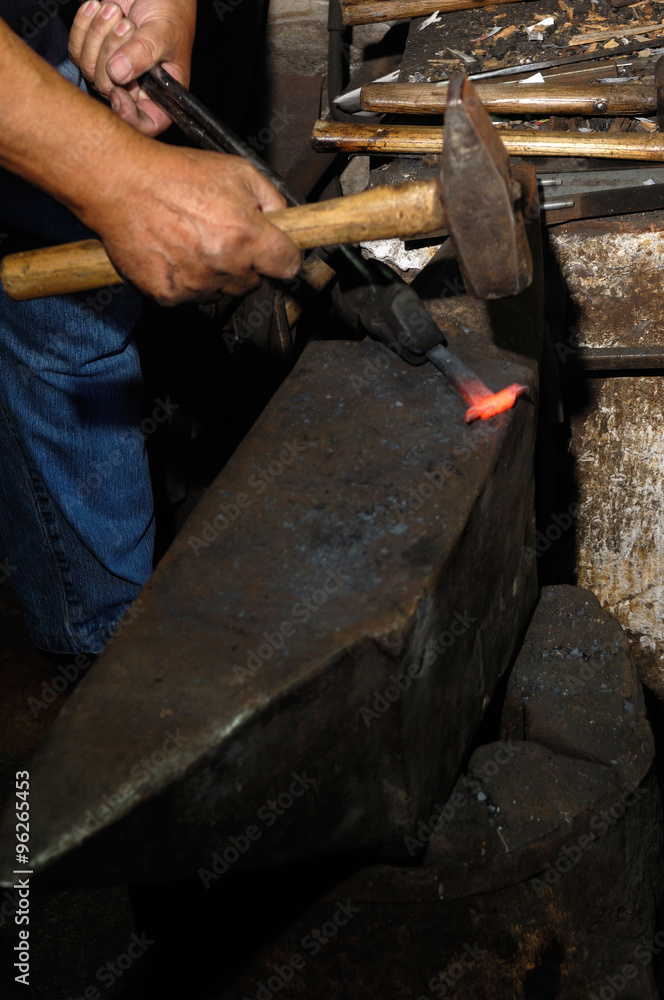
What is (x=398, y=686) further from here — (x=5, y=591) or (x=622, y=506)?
(x=5, y=591)

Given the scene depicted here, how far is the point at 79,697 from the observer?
1118 millimetres

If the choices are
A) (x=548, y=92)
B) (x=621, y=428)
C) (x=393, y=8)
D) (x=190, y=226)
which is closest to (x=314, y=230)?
(x=190, y=226)

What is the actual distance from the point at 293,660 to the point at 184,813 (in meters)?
0.22

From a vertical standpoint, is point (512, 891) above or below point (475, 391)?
below

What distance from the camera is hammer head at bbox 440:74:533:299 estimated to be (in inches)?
51.3

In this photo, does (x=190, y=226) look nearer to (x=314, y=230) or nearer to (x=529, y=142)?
→ (x=314, y=230)

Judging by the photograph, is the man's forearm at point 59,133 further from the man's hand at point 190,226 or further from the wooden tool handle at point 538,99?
the wooden tool handle at point 538,99

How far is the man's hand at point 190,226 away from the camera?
133 cm

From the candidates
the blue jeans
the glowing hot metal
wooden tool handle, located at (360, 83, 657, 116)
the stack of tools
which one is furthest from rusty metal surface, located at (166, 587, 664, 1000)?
wooden tool handle, located at (360, 83, 657, 116)

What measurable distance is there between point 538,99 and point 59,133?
1720 mm

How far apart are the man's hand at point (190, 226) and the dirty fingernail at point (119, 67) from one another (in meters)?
0.55

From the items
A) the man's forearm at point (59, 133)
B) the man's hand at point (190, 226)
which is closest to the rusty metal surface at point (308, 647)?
the man's hand at point (190, 226)

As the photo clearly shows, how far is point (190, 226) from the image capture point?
1.34 m

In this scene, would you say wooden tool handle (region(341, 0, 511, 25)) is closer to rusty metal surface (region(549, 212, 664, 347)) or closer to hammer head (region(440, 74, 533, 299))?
rusty metal surface (region(549, 212, 664, 347))
